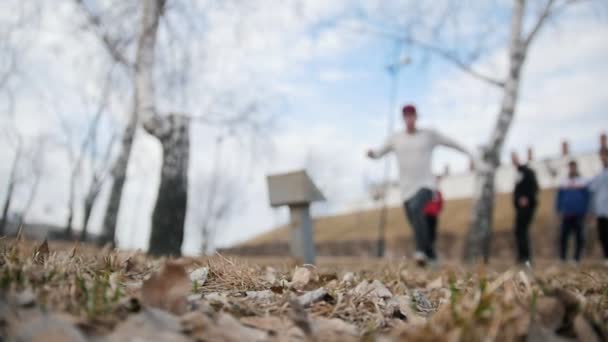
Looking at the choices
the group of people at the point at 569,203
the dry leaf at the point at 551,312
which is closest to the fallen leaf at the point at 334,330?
the dry leaf at the point at 551,312

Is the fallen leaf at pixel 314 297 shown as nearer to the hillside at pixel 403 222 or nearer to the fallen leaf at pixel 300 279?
the fallen leaf at pixel 300 279

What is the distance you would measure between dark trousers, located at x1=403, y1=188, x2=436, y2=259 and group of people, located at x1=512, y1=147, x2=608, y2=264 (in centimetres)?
427

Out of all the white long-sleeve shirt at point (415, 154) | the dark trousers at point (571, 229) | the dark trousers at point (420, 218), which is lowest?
the dark trousers at point (571, 229)

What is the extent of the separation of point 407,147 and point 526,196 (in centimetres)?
464

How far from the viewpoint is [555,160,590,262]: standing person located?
Result: 33.0 feet

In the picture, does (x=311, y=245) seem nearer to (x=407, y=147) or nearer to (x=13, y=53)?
(x=407, y=147)

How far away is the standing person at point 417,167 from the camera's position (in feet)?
19.2

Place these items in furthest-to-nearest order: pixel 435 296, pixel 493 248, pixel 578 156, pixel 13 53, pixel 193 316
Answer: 1. pixel 578 156
2. pixel 493 248
3. pixel 13 53
4. pixel 435 296
5. pixel 193 316

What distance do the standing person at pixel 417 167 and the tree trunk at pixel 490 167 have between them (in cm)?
489

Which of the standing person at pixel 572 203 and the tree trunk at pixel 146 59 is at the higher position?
the tree trunk at pixel 146 59

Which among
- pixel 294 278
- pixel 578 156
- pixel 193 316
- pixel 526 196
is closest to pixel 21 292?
Answer: pixel 193 316

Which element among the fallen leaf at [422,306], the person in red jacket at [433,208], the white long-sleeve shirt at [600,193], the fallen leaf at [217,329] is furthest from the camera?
the white long-sleeve shirt at [600,193]

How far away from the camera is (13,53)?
11.5 m

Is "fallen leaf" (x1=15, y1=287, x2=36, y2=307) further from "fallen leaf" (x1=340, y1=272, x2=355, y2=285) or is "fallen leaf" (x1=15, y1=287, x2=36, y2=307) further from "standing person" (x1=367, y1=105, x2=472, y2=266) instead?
"standing person" (x1=367, y1=105, x2=472, y2=266)
